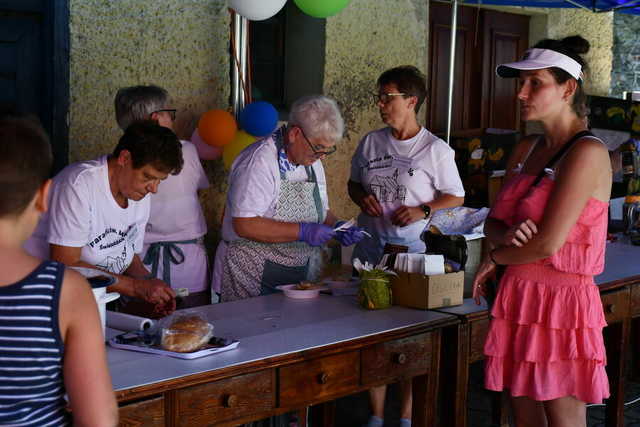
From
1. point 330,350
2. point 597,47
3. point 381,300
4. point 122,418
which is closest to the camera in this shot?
point 122,418

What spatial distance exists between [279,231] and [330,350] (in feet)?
3.03

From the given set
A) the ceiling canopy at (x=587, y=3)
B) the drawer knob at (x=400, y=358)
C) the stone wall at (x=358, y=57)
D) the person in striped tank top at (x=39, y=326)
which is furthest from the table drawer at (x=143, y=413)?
the ceiling canopy at (x=587, y=3)

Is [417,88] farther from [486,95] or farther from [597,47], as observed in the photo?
[597,47]

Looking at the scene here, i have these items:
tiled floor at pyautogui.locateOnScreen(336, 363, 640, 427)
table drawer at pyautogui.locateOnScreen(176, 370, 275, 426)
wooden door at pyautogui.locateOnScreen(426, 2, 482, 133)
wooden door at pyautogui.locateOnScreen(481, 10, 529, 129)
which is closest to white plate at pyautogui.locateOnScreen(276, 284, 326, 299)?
table drawer at pyautogui.locateOnScreen(176, 370, 275, 426)

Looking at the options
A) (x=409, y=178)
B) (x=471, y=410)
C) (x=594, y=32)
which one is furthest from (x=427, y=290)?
(x=594, y=32)

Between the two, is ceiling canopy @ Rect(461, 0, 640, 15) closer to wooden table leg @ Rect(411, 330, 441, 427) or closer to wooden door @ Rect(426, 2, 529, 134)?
wooden door @ Rect(426, 2, 529, 134)

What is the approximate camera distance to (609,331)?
13.2 ft

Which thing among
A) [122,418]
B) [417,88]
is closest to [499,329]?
[122,418]

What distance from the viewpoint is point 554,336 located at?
2.69 m

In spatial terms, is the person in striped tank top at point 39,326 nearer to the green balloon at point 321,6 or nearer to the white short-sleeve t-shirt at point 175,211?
the white short-sleeve t-shirt at point 175,211

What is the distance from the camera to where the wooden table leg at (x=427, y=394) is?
10.3ft

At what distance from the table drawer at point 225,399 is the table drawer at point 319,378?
62 mm

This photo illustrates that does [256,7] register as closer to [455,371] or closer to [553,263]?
[455,371]

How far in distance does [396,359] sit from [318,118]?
107 cm
